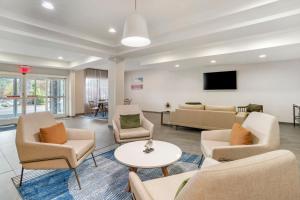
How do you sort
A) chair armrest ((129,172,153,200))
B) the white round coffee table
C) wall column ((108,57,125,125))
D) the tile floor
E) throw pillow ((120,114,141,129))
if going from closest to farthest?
chair armrest ((129,172,153,200)) → the white round coffee table → the tile floor → throw pillow ((120,114,141,129)) → wall column ((108,57,125,125))

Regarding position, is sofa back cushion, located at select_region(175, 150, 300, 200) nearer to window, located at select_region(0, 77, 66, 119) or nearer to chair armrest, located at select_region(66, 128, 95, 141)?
chair armrest, located at select_region(66, 128, 95, 141)

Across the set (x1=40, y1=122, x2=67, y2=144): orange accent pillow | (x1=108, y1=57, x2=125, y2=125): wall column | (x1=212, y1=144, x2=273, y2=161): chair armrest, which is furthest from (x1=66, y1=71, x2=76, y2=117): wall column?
(x1=212, y1=144, x2=273, y2=161): chair armrest

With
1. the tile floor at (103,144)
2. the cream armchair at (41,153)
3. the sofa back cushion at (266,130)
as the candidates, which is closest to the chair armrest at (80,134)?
the cream armchair at (41,153)

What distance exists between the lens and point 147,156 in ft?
6.93

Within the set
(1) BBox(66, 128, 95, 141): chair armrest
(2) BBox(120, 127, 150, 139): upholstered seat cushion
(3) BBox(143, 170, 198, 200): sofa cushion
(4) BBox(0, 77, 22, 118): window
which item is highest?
(4) BBox(0, 77, 22, 118): window

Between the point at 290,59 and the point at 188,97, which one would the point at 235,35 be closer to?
the point at 290,59

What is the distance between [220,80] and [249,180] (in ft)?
24.4

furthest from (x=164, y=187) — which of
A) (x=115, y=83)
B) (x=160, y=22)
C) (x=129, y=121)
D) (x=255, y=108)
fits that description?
(x=255, y=108)

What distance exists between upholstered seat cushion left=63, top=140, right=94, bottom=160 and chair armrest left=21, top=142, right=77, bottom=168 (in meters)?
0.16

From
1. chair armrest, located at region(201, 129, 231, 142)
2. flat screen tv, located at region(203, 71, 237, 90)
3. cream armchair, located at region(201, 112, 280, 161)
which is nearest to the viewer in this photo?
cream armchair, located at region(201, 112, 280, 161)

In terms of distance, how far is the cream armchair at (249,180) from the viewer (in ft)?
2.33

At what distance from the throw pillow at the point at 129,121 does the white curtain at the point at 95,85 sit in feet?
19.4

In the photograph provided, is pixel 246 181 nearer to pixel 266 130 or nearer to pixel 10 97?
pixel 266 130

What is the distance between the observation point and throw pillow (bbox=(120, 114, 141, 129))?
12.0 ft
